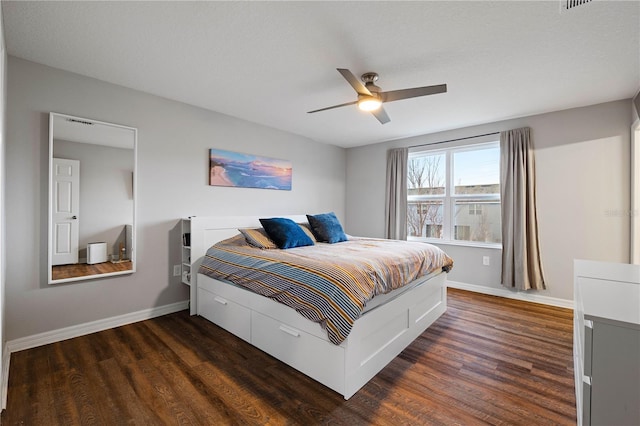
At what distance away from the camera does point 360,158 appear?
5.44m

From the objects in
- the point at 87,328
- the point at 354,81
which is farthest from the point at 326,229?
the point at 87,328

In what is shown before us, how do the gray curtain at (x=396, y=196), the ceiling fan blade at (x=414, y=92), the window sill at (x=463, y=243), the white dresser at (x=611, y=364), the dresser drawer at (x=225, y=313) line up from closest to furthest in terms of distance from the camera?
the white dresser at (x=611, y=364)
the ceiling fan blade at (x=414, y=92)
the dresser drawer at (x=225, y=313)
the window sill at (x=463, y=243)
the gray curtain at (x=396, y=196)

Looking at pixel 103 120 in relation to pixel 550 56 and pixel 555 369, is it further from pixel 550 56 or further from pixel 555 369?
pixel 555 369

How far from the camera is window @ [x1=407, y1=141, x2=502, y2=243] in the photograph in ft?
13.4

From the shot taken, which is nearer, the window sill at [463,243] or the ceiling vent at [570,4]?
the ceiling vent at [570,4]

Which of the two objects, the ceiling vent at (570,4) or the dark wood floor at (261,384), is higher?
the ceiling vent at (570,4)

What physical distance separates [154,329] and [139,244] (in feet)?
2.90

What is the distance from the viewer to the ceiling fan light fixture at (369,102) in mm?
2395

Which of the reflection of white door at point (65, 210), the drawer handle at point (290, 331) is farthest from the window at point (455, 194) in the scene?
the reflection of white door at point (65, 210)

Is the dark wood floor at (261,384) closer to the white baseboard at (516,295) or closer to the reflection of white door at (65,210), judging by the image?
the reflection of white door at (65,210)

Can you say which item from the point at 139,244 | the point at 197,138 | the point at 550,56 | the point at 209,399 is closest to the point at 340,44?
the point at 550,56

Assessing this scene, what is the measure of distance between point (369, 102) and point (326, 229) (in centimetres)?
175

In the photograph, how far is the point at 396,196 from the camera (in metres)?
4.84

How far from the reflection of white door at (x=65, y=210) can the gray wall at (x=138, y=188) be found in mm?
75
